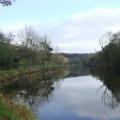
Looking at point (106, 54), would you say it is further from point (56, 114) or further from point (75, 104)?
point (56, 114)

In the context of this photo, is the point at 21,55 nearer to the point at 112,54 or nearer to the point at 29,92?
the point at 112,54

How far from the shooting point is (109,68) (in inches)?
4218

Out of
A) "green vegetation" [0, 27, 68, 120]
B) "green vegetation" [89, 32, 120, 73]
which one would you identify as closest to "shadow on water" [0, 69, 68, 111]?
"green vegetation" [0, 27, 68, 120]

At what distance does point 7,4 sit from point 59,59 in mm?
151928

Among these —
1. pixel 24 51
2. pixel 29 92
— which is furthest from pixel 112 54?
pixel 29 92

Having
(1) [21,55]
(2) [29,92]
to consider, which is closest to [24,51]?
(1) [21,55]

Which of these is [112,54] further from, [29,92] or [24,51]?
[29,92]

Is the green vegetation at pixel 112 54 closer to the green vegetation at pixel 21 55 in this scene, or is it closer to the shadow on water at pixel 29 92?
the green vegetation at pixel 21 55

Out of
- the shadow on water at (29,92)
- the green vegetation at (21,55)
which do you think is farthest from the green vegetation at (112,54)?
the shadow on water at (29,92)

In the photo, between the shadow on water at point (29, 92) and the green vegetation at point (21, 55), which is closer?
the shadow on water at point (29, 92)

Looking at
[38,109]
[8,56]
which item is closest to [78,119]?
[38,109]

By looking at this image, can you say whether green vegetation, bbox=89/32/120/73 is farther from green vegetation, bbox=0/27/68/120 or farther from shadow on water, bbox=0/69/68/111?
shadow on water, bbox=0/69/68/111

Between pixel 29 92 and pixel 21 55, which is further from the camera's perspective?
pixel 21 55

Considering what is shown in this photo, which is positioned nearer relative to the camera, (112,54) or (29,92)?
(29,92)
